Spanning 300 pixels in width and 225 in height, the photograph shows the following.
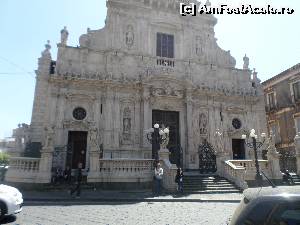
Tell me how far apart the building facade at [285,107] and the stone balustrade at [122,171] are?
17.2 metres

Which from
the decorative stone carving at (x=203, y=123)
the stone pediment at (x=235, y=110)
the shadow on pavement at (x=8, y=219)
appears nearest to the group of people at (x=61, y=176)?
the shadow on pavement at (x=8, y=219)

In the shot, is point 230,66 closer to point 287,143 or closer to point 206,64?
point 206,64

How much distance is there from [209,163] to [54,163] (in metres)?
10.9

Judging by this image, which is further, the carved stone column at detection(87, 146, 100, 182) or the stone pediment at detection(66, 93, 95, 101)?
the stone pediment at detection(66, 93, 95, 101)

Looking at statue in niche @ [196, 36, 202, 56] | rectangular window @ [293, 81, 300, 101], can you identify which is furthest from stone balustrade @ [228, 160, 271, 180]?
rectangular window @ [293, 81, 300, 101]

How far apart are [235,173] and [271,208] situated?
15314mm

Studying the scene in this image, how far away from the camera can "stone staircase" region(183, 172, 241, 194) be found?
15633mm

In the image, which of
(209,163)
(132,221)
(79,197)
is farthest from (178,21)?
(132,221)

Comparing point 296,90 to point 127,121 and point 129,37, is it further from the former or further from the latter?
point 127,121

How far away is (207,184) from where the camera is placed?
54.3 ft

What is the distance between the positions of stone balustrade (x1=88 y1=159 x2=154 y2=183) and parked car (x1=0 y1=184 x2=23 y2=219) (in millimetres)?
8125

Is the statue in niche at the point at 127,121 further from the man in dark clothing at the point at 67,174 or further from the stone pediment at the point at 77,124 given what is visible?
the man in dark clothing at the point at 67,174

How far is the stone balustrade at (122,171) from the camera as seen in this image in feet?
52.7

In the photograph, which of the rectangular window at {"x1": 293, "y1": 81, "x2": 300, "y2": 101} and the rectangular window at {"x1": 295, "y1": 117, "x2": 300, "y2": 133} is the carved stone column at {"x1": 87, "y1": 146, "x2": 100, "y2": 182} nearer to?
the rectangular window at {"x1": 295, "y1": 117, "x2": 300, "y2": 133}
